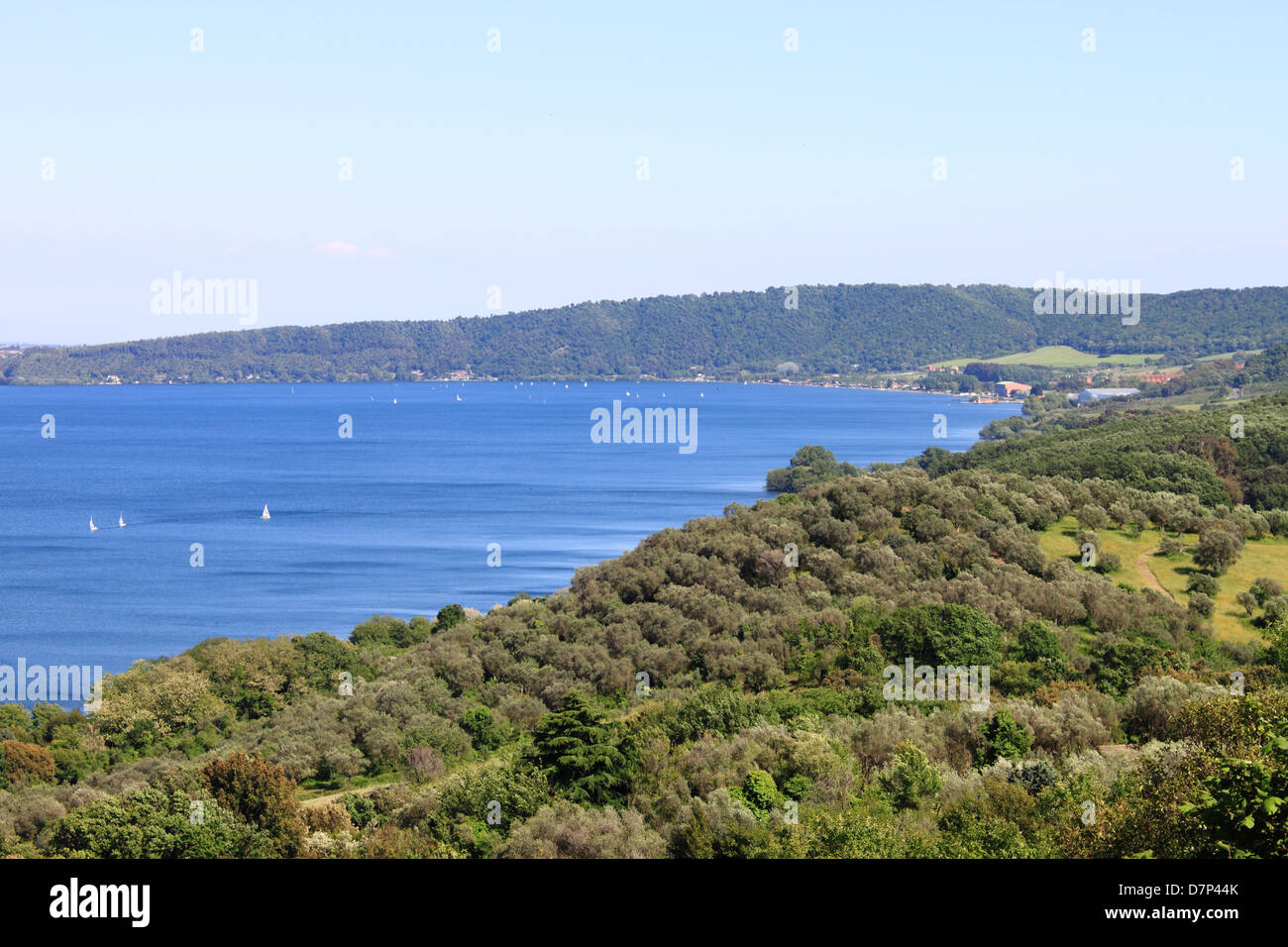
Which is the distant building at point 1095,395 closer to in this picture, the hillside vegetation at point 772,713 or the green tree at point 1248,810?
the hillside vegetation at point 772,713

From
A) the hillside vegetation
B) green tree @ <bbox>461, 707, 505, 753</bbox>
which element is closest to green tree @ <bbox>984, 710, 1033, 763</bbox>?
the hillside vegetation

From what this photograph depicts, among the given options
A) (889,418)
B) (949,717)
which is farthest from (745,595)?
(889,418)

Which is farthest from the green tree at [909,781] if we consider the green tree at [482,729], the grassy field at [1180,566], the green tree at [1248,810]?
the grassy field at [1180,566]

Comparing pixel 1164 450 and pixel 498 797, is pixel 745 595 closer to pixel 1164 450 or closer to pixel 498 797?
pixel 498 797

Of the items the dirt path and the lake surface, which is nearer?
the dirt path

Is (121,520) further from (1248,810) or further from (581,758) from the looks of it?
(1248,810)

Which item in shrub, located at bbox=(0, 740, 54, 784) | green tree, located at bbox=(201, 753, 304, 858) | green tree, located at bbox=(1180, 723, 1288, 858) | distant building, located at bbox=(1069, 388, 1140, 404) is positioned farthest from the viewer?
distant building, located at bbox=(1069, 388, 1140, 404)

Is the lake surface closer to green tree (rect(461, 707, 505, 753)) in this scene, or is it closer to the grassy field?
green tree (rect(461, 707, 505, 753))
